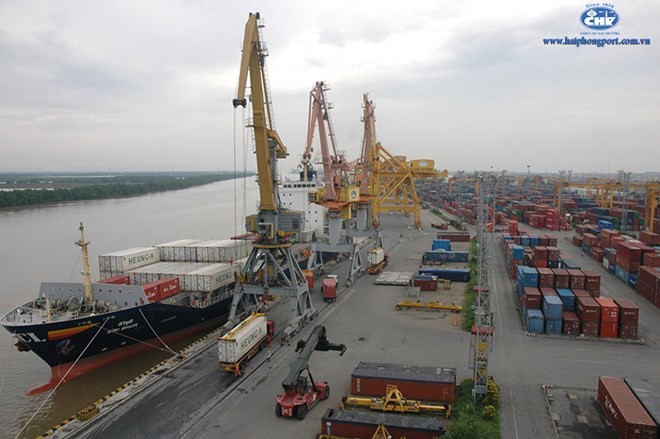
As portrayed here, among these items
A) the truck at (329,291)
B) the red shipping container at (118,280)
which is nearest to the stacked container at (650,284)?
the truck at (329,291)

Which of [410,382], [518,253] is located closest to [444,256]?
[518,253]

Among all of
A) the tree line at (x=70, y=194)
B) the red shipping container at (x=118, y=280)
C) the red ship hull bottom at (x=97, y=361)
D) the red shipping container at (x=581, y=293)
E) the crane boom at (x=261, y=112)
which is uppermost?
the crane boom at (x=261, y=112)

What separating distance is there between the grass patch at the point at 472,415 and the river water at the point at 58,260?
41.9 ft

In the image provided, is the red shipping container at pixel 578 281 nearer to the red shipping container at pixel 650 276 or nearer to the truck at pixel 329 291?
the red shipping container at pixel 650 276

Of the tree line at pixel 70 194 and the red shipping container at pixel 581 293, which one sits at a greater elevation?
the tree line at pixel 70 194

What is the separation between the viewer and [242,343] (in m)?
16.6

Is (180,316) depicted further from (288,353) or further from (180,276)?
(288,353)

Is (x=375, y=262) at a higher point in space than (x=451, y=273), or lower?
higher

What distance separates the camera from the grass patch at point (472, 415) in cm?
1071

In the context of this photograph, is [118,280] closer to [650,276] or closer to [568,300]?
[568,300]

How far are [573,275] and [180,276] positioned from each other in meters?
20.1

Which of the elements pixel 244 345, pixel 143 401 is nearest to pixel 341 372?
pixel 244 345

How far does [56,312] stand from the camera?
18781 mm

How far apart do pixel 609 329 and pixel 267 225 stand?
16069 mm
